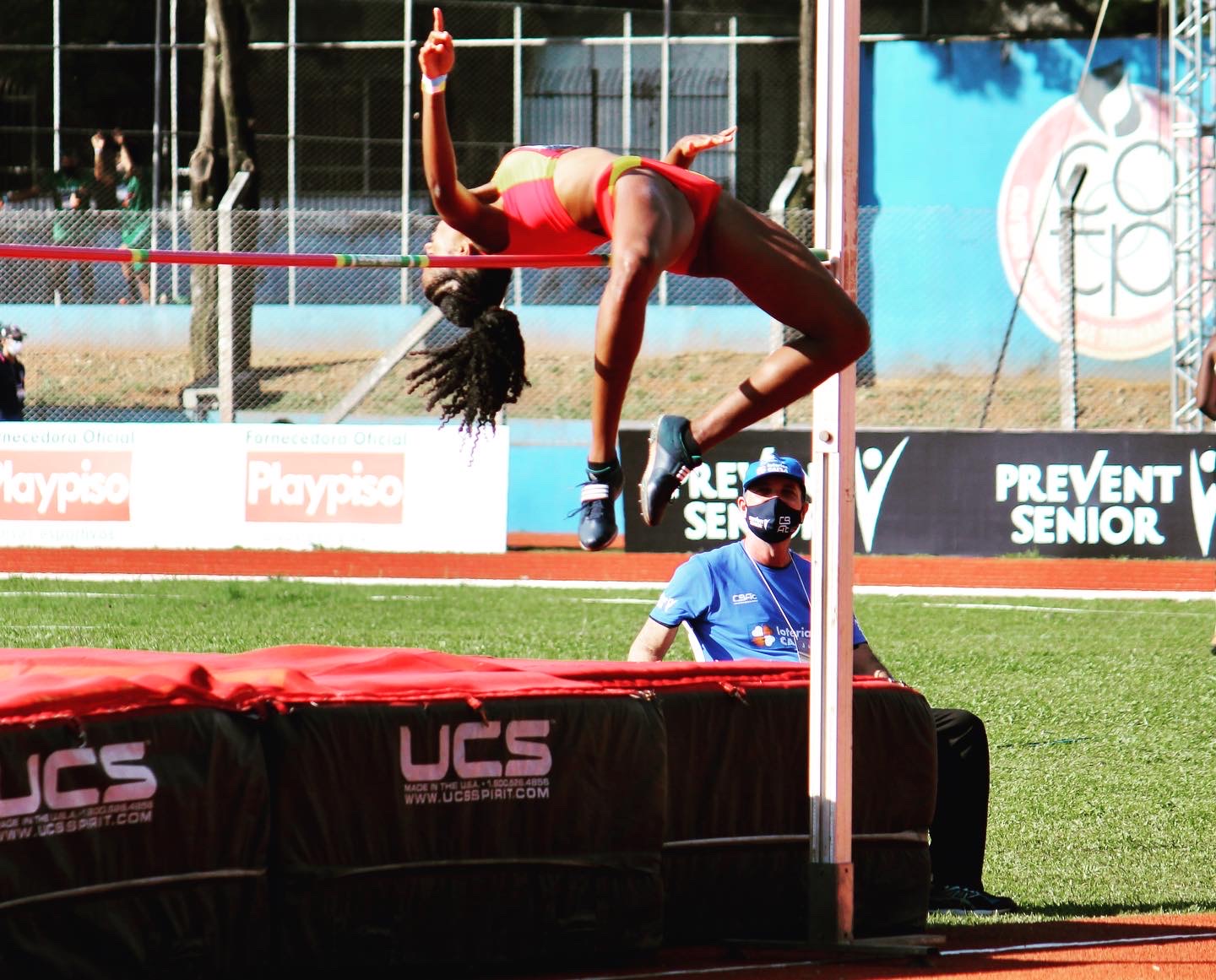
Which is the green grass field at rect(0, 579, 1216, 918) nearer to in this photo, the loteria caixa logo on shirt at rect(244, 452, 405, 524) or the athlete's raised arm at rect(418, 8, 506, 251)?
the loteria caixa logo on shirt at rect(244, 452, 405, 524)

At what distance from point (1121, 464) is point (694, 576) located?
917cm

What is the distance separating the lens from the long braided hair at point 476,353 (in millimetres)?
4414

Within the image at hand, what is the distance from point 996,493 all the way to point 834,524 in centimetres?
989

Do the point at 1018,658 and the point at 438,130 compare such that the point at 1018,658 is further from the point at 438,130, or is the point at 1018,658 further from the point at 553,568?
the point at 438,130

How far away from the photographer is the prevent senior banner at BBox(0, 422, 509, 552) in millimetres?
14312

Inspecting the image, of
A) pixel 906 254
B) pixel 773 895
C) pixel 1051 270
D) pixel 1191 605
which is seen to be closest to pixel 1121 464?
pixel 1191 605

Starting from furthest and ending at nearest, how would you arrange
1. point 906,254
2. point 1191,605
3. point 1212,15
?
point 906,254 → point 1212,15 → point 1191,605

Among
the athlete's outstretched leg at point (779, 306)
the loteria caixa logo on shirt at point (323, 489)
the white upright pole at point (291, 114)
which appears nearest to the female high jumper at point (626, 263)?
the athlete's outstretched leg at point (779, 306)

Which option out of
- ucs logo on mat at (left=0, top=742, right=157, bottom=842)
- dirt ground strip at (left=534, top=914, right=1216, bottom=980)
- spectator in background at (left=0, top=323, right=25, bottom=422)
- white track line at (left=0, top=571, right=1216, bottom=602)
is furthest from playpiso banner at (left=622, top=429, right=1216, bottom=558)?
ucs logo on mat at (left=0, top=742, right=157, bottom=842)

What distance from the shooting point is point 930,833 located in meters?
5.32

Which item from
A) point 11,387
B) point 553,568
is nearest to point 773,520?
point 553,568

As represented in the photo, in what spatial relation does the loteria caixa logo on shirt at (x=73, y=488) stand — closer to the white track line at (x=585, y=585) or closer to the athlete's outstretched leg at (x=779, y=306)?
the white track line at (x=585, y=585)

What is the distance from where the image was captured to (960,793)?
5246mm

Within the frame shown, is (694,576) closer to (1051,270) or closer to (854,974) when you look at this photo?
(854,974)
